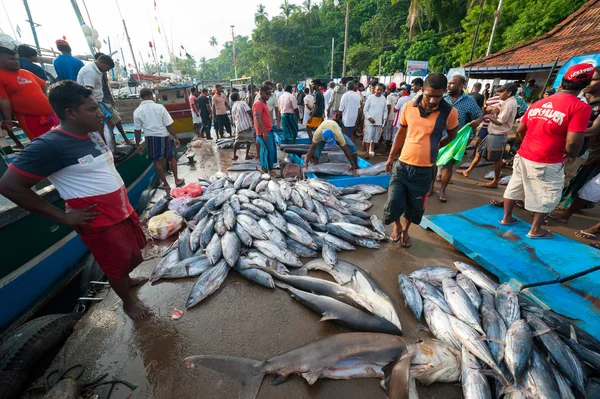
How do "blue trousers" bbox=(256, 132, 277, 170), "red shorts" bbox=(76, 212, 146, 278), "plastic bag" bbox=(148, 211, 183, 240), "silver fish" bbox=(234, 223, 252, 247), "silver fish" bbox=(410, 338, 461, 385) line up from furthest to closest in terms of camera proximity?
"blue trousers" bbox=(256, 132, 277, 170)
"plastic bag" bbox=(148, 211, 183, 240)
"silver fish" bbox=(234, 223, 252, 247)
"red shorts" bbox=(76, 212, 146, 278)
"silver fish" bbox=(410, 338, 461, 385)

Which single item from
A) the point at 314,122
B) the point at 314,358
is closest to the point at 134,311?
the point at 314,358

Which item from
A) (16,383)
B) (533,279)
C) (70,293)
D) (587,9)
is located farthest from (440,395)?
(587,9)

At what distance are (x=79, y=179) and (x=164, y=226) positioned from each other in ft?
7.64

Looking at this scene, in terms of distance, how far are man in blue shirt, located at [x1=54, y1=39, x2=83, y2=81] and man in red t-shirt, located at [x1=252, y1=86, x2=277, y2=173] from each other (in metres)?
3.76

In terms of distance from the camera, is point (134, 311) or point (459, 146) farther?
point (459, 146)

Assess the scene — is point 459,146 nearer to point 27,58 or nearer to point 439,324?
point 439,324

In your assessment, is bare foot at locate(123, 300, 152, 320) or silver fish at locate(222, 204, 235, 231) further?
silver fish at locate(222, 204, 235, 231)

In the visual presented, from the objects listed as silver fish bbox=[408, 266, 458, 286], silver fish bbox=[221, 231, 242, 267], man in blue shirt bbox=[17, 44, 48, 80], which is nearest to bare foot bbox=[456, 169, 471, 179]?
silver fish bbox=[408, 266, 458, 286]

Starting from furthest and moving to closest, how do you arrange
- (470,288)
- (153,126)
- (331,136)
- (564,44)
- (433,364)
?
(564,44) → (153,126) → (331,136) → (470,288) → (433,364)

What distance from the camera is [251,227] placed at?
13.0 ft

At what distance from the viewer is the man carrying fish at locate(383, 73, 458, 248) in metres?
3.12

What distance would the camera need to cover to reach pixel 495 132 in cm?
551

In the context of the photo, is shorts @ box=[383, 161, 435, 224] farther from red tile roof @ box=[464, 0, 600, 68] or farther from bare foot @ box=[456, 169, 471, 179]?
red tile roof @ box=[464, 0, 600, 68]

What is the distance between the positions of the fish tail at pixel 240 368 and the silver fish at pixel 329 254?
1540 mm
